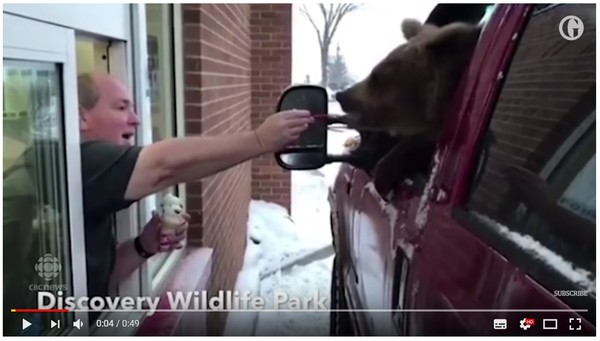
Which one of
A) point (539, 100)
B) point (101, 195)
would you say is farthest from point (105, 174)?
point (539, 100)

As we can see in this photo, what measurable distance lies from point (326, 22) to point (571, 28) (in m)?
0.48

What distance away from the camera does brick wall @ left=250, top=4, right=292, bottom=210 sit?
1610 mm

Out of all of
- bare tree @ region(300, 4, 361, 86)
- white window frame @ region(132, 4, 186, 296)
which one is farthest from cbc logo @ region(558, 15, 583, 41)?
white window frame @ region(132, 4, 186, 296)

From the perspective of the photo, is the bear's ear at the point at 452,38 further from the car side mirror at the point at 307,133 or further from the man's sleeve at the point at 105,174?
the man's sleeve at the point at 105,174

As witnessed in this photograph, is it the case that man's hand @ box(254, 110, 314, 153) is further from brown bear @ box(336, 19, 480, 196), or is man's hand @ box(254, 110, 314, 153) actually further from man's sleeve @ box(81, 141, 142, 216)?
man's sleeve @ box(81, 141, 142, 216)

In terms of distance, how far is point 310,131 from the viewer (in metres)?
1.60

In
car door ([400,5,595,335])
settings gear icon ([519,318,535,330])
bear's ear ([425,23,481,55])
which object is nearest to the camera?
car door ([400,5,595,335])

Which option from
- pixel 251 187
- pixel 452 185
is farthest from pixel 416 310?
pixel 251 187

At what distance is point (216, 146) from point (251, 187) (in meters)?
0.13

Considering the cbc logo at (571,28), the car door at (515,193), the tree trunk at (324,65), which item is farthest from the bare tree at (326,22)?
the cbc logo at (571,28)

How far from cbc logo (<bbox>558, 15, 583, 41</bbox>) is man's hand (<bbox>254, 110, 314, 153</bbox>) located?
1.72ft

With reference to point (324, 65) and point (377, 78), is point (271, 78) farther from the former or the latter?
point (377, 78)

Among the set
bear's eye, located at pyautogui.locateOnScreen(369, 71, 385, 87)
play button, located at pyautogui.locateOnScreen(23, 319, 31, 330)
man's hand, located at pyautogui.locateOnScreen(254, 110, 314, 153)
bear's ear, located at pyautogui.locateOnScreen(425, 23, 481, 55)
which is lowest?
play button, located at pyautogui.locateOnScreen(23, 319, 31, 330)

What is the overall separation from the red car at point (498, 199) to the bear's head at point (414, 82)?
30 millimetres
